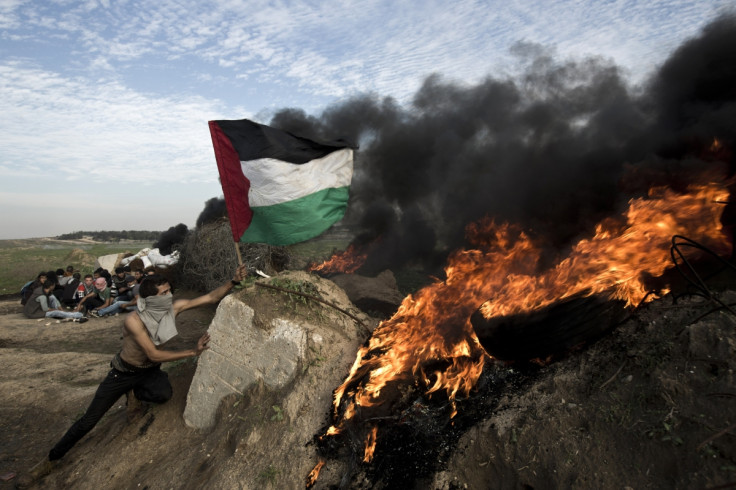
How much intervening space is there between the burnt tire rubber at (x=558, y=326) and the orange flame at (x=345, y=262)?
36.4 feet

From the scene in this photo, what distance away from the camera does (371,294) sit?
1088cm

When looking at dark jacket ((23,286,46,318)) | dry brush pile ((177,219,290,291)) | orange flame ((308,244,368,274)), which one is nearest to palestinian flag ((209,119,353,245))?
dry brush pile ((177,219,290,291))

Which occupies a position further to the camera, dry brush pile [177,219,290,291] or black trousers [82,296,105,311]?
dry brush pile [177,219,290,291]

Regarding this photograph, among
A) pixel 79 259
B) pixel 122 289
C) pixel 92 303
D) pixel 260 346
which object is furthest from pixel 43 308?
pixel 79 259

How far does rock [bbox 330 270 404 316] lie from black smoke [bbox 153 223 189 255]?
860cm

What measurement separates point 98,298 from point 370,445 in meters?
13.5

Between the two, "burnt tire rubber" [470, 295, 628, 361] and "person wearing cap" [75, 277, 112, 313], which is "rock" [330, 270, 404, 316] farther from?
"person wearing cap" [75, 277, 112, 313]

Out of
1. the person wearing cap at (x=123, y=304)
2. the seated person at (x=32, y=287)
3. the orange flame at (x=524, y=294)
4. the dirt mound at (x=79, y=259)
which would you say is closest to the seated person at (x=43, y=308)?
the seated person at (x=32, y=287)

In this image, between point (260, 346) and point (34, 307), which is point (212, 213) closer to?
point (34, 307)

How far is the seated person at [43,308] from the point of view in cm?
1238

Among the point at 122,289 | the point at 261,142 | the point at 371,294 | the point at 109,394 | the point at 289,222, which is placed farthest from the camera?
the point at 122,289

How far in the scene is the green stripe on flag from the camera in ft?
17.3

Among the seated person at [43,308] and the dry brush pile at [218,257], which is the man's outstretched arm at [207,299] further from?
the seated person at [43,308]

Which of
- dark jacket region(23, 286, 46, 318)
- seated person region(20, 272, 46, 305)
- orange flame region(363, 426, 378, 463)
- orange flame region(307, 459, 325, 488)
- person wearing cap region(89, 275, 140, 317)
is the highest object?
seated person region(20, 272, 46, 305)
